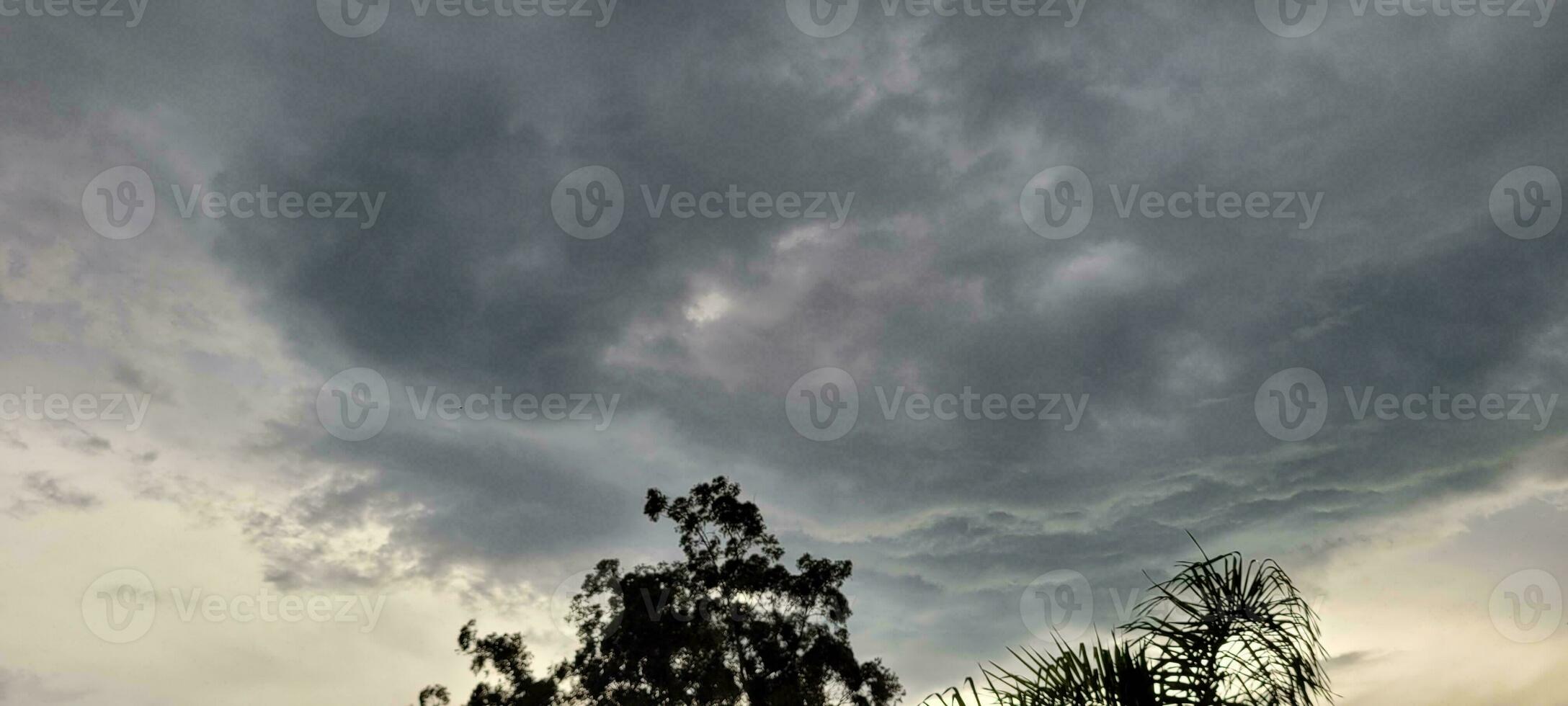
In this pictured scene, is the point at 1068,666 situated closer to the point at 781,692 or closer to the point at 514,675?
the point at 781,692

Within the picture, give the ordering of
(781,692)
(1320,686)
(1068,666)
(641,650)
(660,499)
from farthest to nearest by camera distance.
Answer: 1. (660,499)
2. (641,650)
3. (781,692)
4. (1320,686)
5. (1068,666)

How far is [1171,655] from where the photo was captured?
276 inches

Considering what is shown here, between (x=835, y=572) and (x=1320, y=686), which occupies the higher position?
(x=835, y=572)

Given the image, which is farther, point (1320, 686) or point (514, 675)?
point (514, 675)

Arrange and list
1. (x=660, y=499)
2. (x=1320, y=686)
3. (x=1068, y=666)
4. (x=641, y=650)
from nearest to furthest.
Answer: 1. (x=1068, y=666)
2. (x=1320, y=686)
3. (x=641, y=650)
4. (x=660, y=499)

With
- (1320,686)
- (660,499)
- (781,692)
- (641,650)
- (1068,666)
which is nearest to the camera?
(1068,666)

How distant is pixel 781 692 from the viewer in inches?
1147

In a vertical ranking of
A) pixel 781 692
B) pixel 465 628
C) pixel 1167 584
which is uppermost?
pixel 465 628

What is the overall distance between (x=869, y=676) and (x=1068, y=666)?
27.3m

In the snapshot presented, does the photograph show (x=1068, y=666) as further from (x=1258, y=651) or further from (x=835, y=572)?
(x=835, y=572)

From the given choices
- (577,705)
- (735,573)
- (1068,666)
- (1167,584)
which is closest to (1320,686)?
(1167,584)

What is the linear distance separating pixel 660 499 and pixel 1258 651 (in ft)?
89.7

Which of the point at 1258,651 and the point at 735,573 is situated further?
the point at 735,573

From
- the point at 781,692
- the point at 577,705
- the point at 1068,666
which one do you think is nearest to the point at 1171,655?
the point at 1068,666
